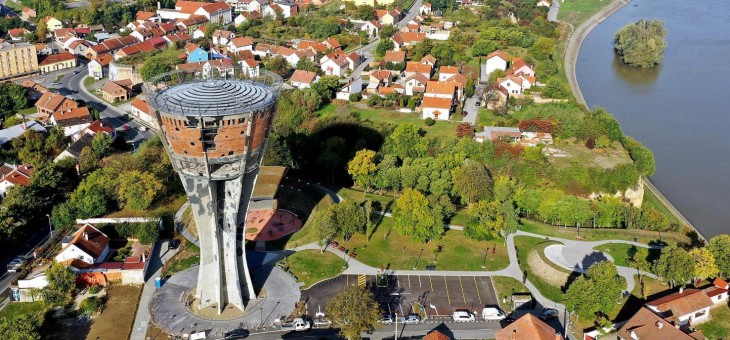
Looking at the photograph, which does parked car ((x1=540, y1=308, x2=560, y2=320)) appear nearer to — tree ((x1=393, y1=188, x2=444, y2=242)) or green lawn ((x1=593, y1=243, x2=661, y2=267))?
green lawn ((x1=593, y1=243, x2=661, y2=267))

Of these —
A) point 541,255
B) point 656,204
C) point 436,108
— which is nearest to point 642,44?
point 436,108

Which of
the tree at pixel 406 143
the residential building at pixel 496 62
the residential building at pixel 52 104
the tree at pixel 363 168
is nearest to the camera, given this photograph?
the tree at pixel 363 168

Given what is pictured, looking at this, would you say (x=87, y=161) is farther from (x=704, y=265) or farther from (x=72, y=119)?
(x=704, y=265)

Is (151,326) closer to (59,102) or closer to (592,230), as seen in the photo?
(592,230)

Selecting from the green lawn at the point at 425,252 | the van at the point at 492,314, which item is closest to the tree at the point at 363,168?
the green lawn at the point at 425,252

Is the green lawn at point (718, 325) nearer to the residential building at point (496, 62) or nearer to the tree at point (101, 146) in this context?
the residential building at point (496, 62)

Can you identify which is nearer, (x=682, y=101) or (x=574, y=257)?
(x=574, y=257)

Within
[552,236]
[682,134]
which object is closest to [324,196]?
[552,236]
